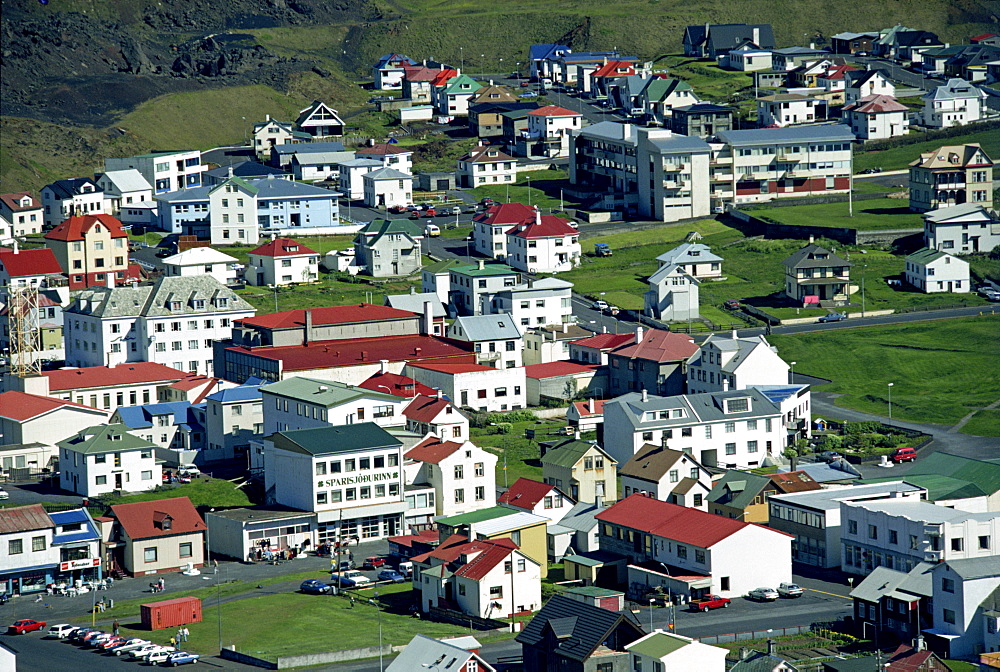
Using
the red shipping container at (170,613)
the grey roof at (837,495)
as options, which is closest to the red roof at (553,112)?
the grey roof at (837,495)

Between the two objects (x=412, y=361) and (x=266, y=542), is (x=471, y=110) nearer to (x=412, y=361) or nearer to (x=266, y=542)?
(x=412, y=361)

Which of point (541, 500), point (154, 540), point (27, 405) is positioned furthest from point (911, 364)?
point (27, 405)

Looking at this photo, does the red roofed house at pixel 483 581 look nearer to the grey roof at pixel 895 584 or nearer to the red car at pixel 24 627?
the grey roof at pixel 895 584

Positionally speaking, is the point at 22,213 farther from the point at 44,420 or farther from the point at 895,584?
the point at 895,584

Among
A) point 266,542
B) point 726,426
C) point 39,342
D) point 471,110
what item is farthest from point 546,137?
point 266,542

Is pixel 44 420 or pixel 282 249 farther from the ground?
pixel 282 249

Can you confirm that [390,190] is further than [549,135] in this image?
No
